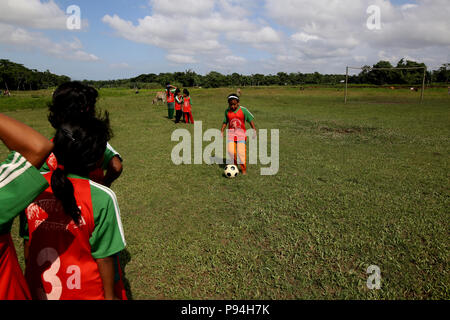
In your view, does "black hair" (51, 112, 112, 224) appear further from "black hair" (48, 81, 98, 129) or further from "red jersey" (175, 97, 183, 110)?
"red jersey" (175, 97, 183, 110)

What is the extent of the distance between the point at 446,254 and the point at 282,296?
8.01ft

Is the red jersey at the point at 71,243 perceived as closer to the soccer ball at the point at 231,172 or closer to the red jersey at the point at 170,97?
the soccer ball at the point at 231,172

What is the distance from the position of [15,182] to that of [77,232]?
1.99ft

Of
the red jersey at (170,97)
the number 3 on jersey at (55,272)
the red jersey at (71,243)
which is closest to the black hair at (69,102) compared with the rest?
the red jersey at (71,243)

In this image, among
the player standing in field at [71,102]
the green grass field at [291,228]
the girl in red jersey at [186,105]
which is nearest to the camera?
the player standing in field at [71,102]

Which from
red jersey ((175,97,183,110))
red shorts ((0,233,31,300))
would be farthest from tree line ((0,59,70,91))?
red shorts ((0,233,31,300))

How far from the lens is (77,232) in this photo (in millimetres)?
1483

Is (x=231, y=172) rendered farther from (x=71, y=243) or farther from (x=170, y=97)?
(x=170, y=97)

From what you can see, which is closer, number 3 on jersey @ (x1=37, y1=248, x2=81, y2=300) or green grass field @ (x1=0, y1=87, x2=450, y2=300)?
number 3 on jersey @ (x1=37, y1=248, x2=81, y2=300)

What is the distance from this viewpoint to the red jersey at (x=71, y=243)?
1.48 m

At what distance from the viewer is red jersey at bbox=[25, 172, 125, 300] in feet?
4.85

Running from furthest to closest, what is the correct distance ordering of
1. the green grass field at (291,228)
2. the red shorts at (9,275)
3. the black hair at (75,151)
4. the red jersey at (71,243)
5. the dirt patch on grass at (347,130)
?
the dirt patch on grass at (347,130) → the green grass field at (291,228) → the red jersey at (71,243) → the black hair at (75,151) → the red shorts at (9,275)

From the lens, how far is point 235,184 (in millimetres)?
6359

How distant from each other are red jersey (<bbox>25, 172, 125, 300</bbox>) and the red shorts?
26 centimetres
